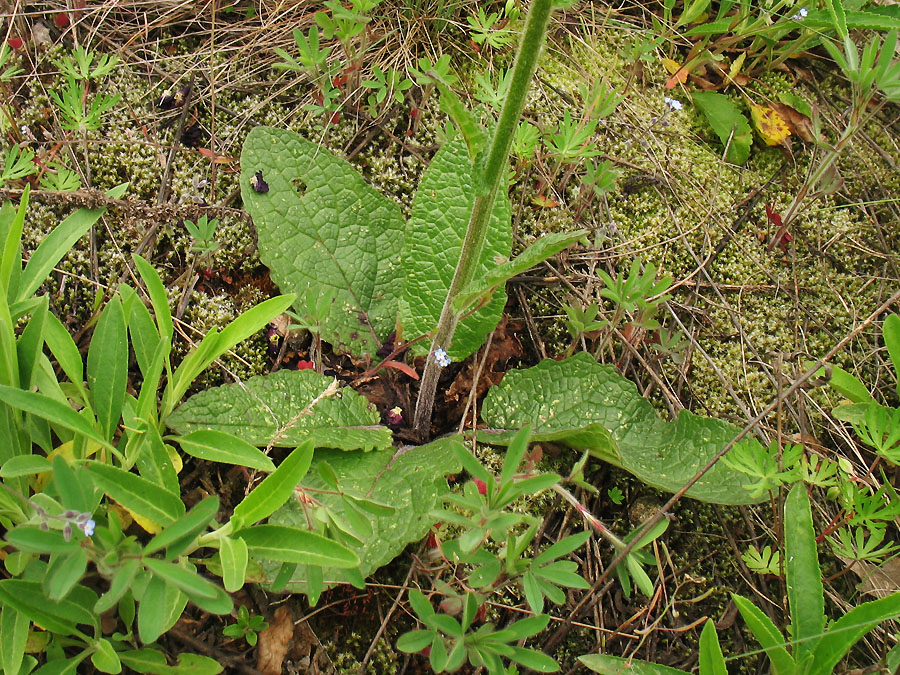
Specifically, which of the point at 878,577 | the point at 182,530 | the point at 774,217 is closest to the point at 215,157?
the point at 182,530

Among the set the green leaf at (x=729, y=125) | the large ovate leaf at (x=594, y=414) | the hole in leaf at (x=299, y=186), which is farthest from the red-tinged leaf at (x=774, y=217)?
the hole in leaf at (x=299, y=186)

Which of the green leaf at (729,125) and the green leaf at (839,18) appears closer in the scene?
the green leaf at (839,18)

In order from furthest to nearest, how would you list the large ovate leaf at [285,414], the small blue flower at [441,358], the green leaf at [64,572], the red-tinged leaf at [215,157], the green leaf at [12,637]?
the red-tinged leaf at [215,157] → the small blue flower at [441,358] → the large ovate leaf at [285,414] → the green leaf at [12,637] → the green leaf at [64,572]

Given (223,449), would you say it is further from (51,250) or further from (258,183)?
(258,183)

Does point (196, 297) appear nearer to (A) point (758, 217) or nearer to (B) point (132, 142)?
(B) point (132, 142)

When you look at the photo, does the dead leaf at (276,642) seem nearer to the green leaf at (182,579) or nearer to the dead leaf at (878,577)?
the green leaf at (182,579)

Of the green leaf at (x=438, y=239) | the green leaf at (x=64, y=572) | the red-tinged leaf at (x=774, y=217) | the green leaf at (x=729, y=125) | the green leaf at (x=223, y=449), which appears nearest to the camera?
the green leaf at (x=64, y=572)

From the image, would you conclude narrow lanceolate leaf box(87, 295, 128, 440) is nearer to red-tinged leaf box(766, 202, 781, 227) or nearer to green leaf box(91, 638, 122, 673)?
green leaf box(91, 638, 122, 673)
